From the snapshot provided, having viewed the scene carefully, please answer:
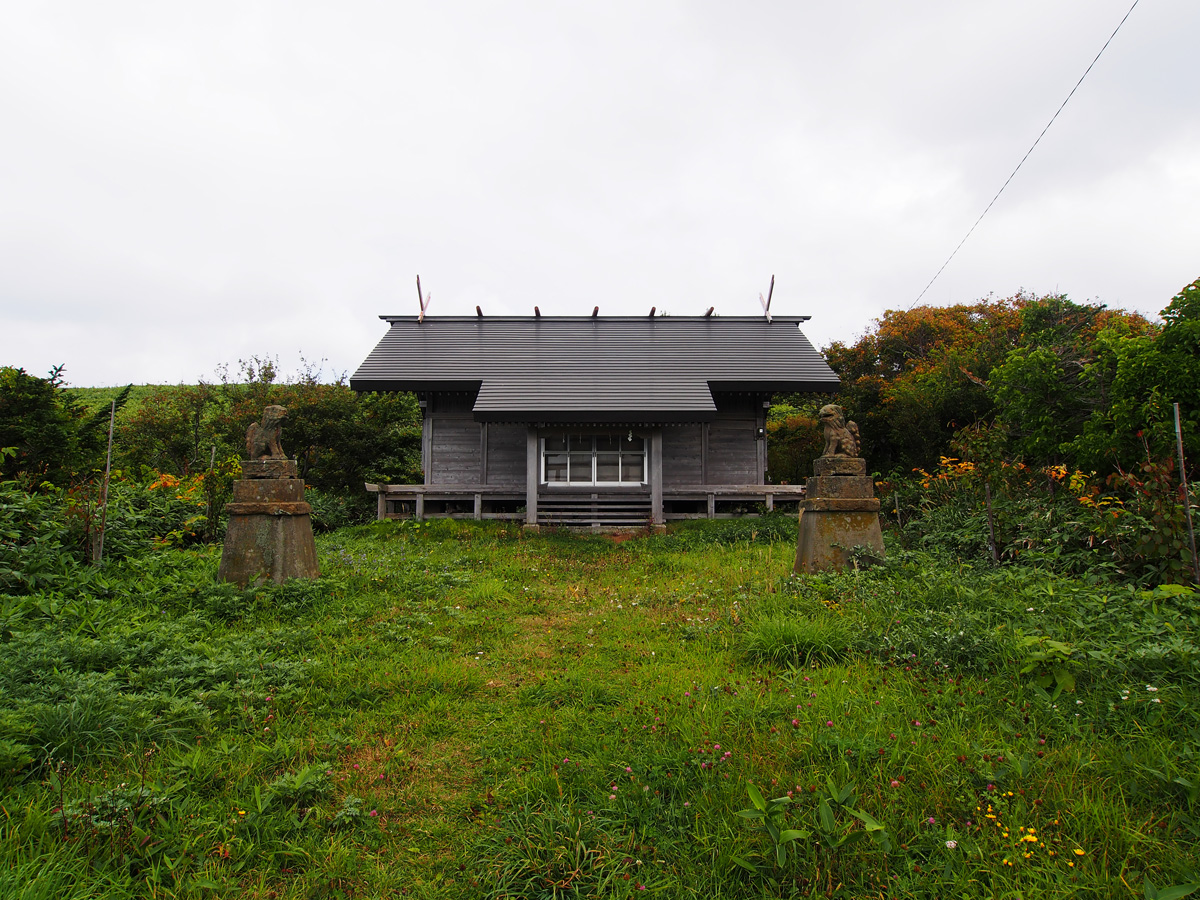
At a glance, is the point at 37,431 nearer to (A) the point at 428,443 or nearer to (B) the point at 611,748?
(A) the point at 428,443

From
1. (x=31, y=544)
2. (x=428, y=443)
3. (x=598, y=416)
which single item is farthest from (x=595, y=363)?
(x=31, y=544)

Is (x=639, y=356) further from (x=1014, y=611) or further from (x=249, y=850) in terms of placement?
(x=249, y=850)

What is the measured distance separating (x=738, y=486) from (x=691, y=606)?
8.40 meters

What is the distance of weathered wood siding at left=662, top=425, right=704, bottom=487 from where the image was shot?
1469 centimetres

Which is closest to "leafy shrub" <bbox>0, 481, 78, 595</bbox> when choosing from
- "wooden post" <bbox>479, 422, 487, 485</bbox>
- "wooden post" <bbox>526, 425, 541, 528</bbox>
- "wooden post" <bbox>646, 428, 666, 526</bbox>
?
"wooden post" <bbox>526, 425, 541, 528</bbox>

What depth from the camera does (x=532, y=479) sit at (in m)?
Answer: 12.6

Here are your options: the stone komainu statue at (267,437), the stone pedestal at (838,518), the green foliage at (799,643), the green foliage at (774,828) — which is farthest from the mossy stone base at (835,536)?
the stone komainu statue at (267,437)

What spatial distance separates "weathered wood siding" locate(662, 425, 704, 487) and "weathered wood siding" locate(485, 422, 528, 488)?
3.67 m

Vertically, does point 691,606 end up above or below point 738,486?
A: below

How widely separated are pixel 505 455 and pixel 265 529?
840cm

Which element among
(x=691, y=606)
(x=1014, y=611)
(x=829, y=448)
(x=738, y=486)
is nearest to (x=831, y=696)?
(x=1014, y=611)

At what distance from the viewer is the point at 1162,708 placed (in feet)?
9.72

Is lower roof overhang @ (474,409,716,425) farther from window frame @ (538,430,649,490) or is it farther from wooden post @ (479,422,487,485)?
wooden post @ (479,422,487,485)

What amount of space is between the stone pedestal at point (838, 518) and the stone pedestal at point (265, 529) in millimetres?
5868
